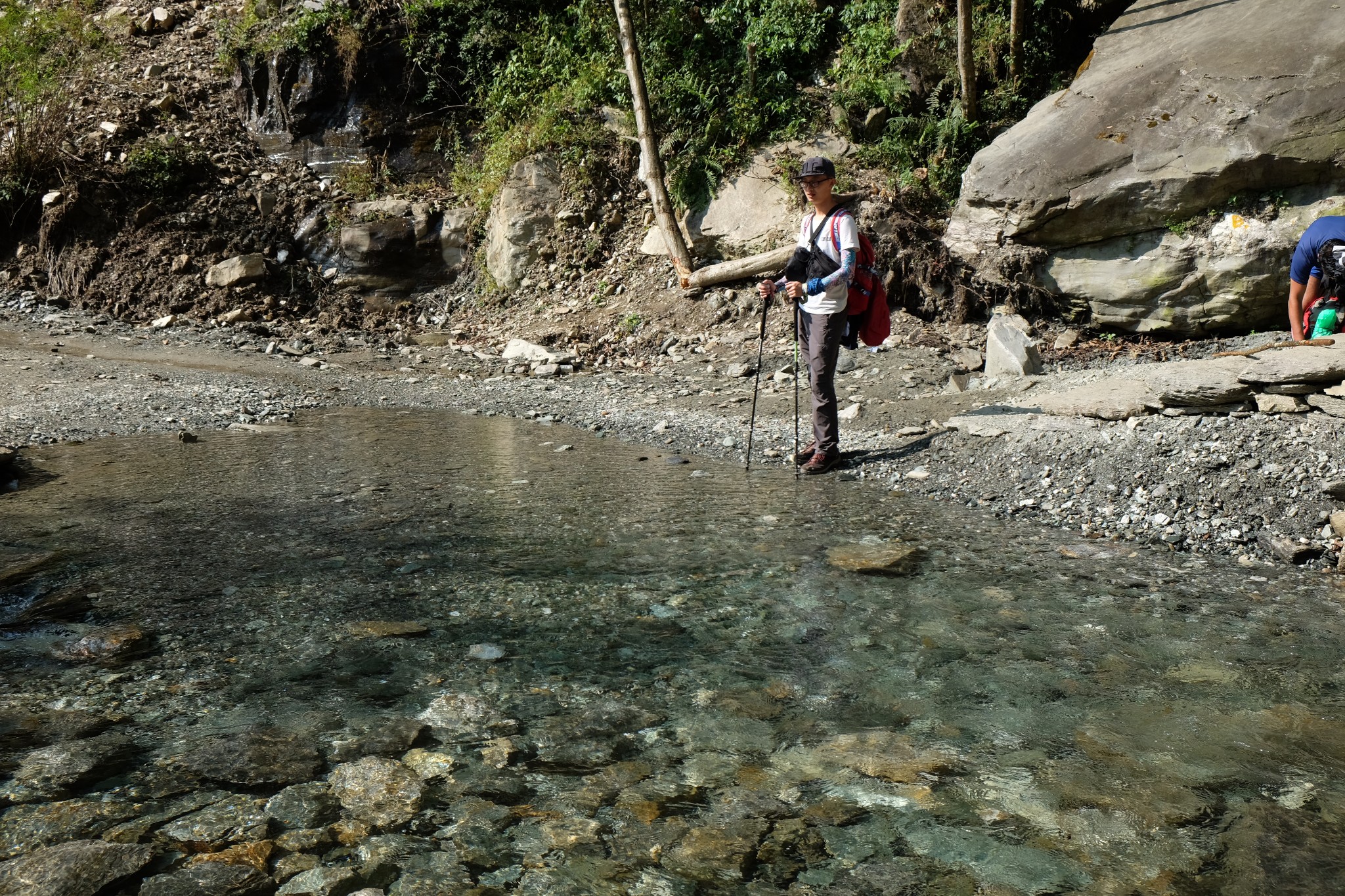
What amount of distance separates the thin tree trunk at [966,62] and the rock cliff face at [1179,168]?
4.70 ft

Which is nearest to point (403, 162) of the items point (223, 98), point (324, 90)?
point (324, 90)

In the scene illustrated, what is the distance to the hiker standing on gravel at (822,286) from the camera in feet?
23.1

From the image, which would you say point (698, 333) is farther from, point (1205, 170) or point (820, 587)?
point (820, 587)

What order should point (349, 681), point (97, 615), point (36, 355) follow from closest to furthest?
point (349, 681) → point (97, 615) → point (36, 355)

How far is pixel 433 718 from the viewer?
350 cm

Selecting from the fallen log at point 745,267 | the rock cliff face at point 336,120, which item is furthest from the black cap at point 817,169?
the rock cliff face at point 336,120

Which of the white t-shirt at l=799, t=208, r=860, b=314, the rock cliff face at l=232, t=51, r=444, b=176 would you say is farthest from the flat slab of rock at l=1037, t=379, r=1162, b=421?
the rock cliff face at l=232, t=51, r=444, b=176

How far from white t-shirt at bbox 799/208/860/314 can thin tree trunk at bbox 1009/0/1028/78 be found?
6.76m

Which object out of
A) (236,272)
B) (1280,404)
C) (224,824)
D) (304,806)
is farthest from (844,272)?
(236,272)

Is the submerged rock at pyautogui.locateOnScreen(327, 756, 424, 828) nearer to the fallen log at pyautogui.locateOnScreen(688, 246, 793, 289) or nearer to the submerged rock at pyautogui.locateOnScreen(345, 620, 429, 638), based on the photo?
the submerged rock at pyautogui.locateOnScreen(345, 620, 429, 638)

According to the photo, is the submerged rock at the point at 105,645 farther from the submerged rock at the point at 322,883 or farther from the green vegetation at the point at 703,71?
the green vegetation at the point at 703,71

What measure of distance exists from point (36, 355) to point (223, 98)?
8.57m

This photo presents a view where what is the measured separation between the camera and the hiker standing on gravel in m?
7.03

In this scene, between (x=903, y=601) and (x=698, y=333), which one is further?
(x=698, y=333)
